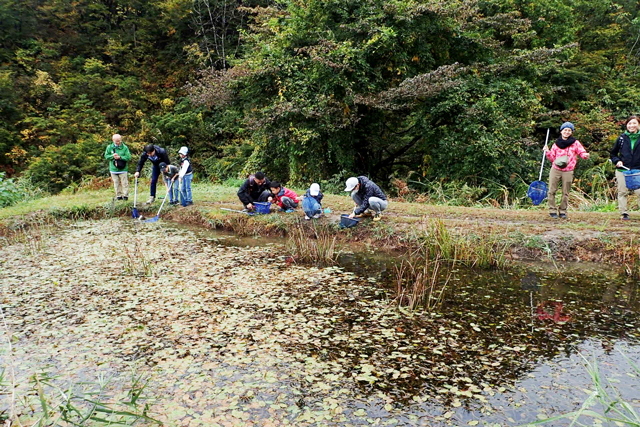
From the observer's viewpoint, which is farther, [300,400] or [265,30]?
[265,30]

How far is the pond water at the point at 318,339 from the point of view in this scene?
294 cm

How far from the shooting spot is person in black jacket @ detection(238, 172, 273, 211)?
8.24 meters

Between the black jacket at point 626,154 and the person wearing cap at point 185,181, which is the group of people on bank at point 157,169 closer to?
the person wearing cap at point 185,181

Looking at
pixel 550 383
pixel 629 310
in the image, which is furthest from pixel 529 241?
pixel 550 383

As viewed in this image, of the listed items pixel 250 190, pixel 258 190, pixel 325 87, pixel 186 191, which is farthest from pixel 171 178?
pixel 325 87

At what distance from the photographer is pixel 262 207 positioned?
837cm

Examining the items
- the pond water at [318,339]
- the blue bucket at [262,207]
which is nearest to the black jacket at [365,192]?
the pond water at [318,339]

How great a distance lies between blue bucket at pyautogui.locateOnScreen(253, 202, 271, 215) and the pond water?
2182mm

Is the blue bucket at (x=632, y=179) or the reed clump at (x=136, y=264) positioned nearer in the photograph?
the reed clump at (x=136, y=264)

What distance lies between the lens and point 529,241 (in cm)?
632

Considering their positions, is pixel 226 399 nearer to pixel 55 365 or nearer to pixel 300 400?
pixel 300 400

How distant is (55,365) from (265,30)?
12.3m

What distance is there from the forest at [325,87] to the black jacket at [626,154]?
387 centimetres

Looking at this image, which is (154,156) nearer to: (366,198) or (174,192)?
(174,192)
